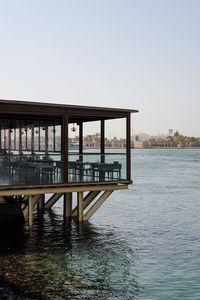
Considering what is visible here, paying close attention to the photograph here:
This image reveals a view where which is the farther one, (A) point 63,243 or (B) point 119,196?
(B) point 119,196

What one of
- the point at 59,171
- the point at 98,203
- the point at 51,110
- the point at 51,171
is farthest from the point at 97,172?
the point at 51,110

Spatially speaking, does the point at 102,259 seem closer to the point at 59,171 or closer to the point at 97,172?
the point at 59,171

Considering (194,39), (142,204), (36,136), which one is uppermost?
(194,39)

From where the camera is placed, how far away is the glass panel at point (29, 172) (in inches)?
703

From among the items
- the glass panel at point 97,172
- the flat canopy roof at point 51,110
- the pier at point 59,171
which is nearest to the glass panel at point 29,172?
the pier at point 59,171

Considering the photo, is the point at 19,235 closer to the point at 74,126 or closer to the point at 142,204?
the point at 74,126

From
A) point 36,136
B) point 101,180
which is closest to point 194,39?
point 36,136

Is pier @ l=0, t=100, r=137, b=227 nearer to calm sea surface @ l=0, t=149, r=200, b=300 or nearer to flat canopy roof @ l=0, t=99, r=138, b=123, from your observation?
flat canopy roof @ l=0, t=99, r=138, b=123

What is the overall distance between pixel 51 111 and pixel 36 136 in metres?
10.9

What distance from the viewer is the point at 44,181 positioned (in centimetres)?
1828

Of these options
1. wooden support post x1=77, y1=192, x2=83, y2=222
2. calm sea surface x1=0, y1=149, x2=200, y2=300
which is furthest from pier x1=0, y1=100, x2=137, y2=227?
calm sea surface x1=0, y1=149, x2=200, y2=300

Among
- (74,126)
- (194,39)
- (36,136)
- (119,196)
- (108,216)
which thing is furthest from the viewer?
(194,39)

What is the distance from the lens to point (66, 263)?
14.8 meters

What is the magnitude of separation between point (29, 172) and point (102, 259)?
514 centimetres
